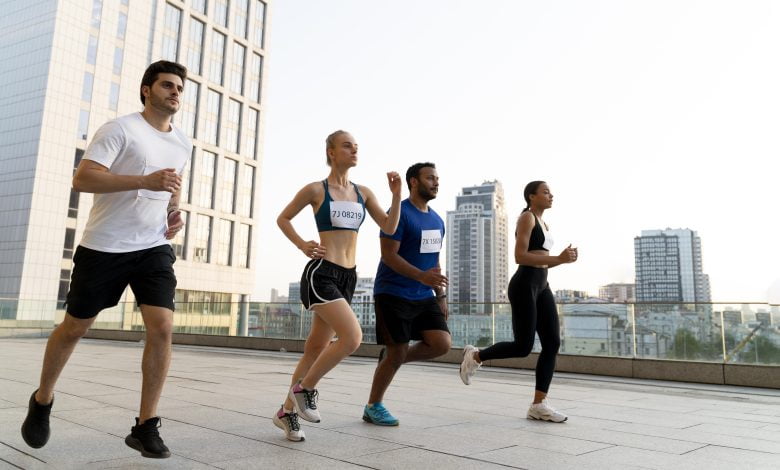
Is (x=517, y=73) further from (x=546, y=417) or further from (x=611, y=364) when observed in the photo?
(x=546, y=417)

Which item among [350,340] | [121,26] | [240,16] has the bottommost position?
[350,340]

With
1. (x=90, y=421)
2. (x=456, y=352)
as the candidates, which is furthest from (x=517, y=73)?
(x=90, y=421)

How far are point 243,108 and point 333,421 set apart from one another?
50.8 m

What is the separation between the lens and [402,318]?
169 inches

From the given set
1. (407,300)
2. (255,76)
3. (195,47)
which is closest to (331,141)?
(407,300)

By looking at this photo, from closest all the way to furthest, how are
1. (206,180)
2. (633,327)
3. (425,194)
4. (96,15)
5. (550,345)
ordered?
(425,194) → (550,345) → (633,327) → (96,15) → (206,180)

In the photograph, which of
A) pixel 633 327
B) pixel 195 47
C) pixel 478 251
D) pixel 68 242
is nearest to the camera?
pixel 633 327

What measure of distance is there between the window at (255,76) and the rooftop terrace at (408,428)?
160 ft

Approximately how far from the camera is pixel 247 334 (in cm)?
1700

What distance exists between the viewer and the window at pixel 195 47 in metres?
48.3

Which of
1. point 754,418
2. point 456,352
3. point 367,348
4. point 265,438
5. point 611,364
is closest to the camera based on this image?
point 265,438

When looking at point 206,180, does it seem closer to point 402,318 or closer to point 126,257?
point 402,318

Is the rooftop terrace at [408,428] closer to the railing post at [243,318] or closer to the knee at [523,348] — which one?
the knee at [523,348]

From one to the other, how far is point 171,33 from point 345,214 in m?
49.6
